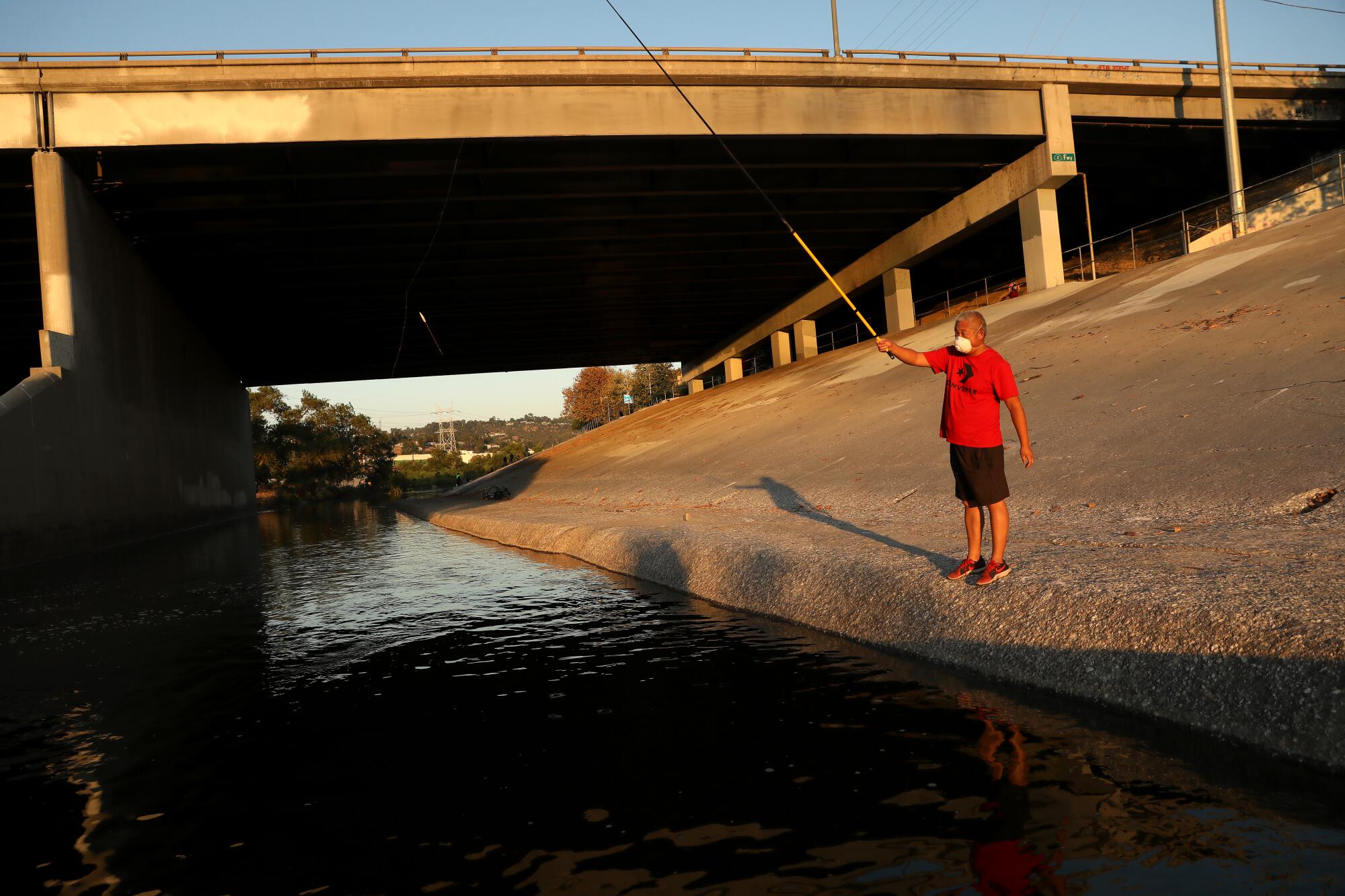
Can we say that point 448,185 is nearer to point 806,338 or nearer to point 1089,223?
point 1089,223

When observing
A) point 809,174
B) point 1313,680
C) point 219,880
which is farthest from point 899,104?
point 219,880

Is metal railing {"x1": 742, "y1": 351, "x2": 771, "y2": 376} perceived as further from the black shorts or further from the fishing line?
the black shorts

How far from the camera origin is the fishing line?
29.5 m

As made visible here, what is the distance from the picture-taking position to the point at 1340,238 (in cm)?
2066

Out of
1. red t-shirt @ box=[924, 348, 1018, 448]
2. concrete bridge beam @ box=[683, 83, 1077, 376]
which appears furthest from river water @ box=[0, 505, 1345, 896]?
concrete bridge beam @ box=[683, 83, 1077, 376]

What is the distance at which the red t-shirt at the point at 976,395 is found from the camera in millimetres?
7613

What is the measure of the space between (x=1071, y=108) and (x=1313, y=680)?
32307mm

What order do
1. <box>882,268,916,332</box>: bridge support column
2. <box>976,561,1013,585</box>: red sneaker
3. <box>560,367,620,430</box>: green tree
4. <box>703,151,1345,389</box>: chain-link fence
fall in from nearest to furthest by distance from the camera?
1. <box>976,561,1013,585</box>: red sneaker
2. <box>703,151,1345,389</box>: chain-link fence
3. <box>882,268,916,332</box>: bridge support column
4. <box>560,367,620,430</box>: green tree

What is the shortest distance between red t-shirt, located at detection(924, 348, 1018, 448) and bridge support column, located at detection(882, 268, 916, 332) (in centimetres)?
3418

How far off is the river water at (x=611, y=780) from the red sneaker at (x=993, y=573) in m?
1.00

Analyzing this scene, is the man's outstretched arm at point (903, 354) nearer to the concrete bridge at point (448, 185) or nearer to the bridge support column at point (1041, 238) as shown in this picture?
the concrete bridge at point (448, 185)

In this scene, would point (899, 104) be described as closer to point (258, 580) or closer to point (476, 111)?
point (476, 111)

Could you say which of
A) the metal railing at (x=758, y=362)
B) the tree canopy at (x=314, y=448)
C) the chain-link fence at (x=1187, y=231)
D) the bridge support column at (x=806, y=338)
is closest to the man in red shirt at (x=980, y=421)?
the chain-link fence at (x=1187, y=231)

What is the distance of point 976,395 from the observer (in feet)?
25.0
